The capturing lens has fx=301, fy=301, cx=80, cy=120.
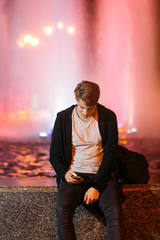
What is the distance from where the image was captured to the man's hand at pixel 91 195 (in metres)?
1.94

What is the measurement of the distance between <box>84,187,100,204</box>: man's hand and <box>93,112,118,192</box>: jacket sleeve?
3cm

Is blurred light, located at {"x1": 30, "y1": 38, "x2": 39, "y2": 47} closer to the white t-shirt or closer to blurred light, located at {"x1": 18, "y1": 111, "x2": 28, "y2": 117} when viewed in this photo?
blurred light, located at {"x1": 18, "y1": 111, "x2": 28, "y2": 117}

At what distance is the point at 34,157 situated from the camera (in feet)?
13.3

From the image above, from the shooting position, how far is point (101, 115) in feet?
6.91

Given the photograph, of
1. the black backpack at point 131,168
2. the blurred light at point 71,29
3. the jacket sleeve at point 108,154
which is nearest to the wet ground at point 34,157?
the black backpack at point 131,168

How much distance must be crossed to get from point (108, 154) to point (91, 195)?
302mm

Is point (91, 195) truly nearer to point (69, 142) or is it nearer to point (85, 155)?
point (85, 155)

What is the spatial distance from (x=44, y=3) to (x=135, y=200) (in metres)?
6.90

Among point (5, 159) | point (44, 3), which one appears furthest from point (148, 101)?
point (5, 159)

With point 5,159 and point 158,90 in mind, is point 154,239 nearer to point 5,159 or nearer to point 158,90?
point 5,159

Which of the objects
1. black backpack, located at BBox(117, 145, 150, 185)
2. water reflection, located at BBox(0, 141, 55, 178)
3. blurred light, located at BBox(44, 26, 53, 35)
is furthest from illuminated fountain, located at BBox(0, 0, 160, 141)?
black backpack, located at BBox(117, 145, 150, 185)

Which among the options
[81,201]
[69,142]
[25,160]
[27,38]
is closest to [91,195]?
[81,201]

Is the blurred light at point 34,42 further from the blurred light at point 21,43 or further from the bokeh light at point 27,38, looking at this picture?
the blurred light at point 21,43

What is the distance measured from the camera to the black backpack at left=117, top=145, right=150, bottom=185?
88.4 inches
